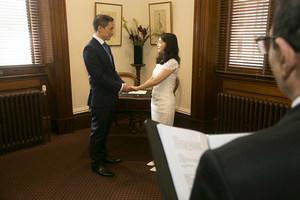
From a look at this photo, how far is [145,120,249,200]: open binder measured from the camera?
2.67 ft

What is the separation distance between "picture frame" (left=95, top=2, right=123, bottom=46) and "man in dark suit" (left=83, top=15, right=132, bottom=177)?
1506 millimetres

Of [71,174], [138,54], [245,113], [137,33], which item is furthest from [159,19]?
[71,174]

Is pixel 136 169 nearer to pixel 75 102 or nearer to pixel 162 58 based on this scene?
pixel 162 58

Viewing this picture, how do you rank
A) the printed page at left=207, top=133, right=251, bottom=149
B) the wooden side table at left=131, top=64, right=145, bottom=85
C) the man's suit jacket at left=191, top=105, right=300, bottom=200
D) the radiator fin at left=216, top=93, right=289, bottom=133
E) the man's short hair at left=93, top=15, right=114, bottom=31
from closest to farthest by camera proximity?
the man's suit jacket at left=191, top=105, right=300, bottom=200 → the printed page at left=207, top=133, right=251, bottom=149 → the man's short hair at left=93, top=15, right=114, bottom=31 → the radiator fin at left=216, top=93, right=289, bottom=133 → the wooden side table at left=131, top=64, right=145, bottom=85

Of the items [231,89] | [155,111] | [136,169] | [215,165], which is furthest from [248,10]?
[215,165]

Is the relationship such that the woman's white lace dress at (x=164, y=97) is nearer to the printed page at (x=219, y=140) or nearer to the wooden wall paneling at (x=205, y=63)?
the wooden wall paneling at (x=205, y=63)

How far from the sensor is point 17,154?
127 inches

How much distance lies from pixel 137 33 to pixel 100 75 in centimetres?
210

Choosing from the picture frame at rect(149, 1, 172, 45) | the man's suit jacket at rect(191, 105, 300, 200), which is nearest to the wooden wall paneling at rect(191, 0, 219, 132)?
the picture frame at rect(149, 1, 172, 45)

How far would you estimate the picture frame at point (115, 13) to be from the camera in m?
3.99

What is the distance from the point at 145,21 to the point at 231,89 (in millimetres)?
1863

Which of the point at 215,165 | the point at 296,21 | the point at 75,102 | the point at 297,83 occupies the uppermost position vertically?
the point at 296,21

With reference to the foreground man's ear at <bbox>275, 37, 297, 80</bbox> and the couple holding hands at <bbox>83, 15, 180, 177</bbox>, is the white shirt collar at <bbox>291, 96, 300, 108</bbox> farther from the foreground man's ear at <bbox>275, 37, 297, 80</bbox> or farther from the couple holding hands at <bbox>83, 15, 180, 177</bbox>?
the couple holding hands at <bbox>83, 15, 180, 177</bbox>

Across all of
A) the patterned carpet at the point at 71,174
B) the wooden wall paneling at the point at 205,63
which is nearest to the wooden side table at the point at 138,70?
the wooden wall paneling at the point at 205,63
